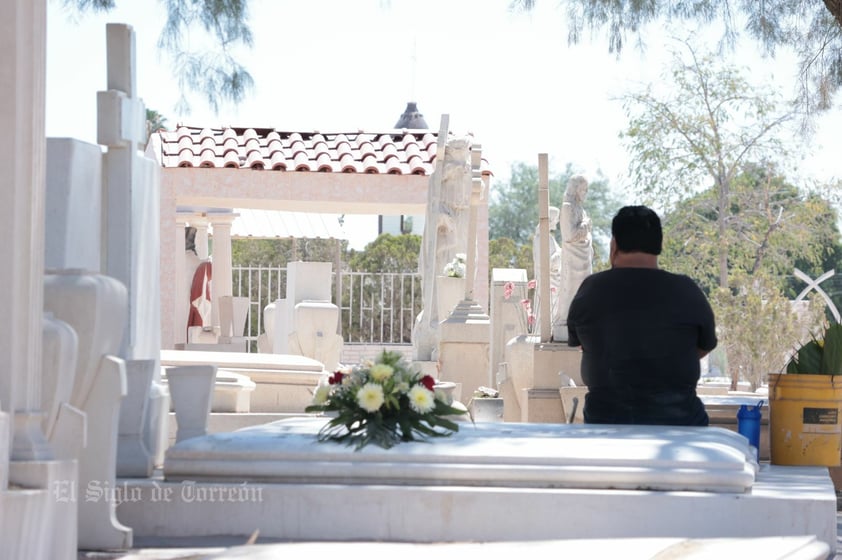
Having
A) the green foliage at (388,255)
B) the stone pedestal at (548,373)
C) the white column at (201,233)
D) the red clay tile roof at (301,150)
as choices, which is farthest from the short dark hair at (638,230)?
the green foliage at (388,255)

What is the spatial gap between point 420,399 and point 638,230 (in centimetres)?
126

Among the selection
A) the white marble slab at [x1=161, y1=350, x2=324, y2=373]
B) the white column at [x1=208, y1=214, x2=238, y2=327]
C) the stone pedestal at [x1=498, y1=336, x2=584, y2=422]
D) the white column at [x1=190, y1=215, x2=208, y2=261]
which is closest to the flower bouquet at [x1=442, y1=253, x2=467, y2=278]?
the stone pedestal at [x1=498, y1=336, x2=584, y2=422]

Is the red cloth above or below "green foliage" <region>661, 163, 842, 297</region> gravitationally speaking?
below

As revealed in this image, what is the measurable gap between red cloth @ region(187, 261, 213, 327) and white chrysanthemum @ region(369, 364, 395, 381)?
13.5 meters

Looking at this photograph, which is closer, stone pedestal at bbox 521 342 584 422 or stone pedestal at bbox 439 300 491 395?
stone pedestal at bbox 521 342 584 422

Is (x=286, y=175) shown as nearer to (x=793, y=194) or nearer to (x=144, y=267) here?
(x=144, y=267)

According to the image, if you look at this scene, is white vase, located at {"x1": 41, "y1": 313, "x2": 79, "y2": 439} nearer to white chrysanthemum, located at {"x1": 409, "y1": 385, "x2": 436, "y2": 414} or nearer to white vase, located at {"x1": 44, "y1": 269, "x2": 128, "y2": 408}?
white vase, located at {"x1": 44, "y1": 269, "x2": 128, "y2": 408}

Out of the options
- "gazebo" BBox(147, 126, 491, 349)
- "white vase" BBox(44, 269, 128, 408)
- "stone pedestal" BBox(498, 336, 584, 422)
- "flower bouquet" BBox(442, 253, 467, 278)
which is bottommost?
"stone pedestal" BBox(498, 336, 584, 422)

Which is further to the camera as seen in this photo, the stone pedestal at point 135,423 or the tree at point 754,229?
the tree at point 754,229

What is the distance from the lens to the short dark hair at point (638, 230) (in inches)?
199

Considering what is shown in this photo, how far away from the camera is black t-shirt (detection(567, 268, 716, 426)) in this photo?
16.2 feet

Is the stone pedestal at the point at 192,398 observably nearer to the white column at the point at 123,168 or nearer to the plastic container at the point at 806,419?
the white column at the point at 123,168

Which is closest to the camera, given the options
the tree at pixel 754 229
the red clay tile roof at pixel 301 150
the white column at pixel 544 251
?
the white column at pixel 544 251

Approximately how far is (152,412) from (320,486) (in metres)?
0.93
